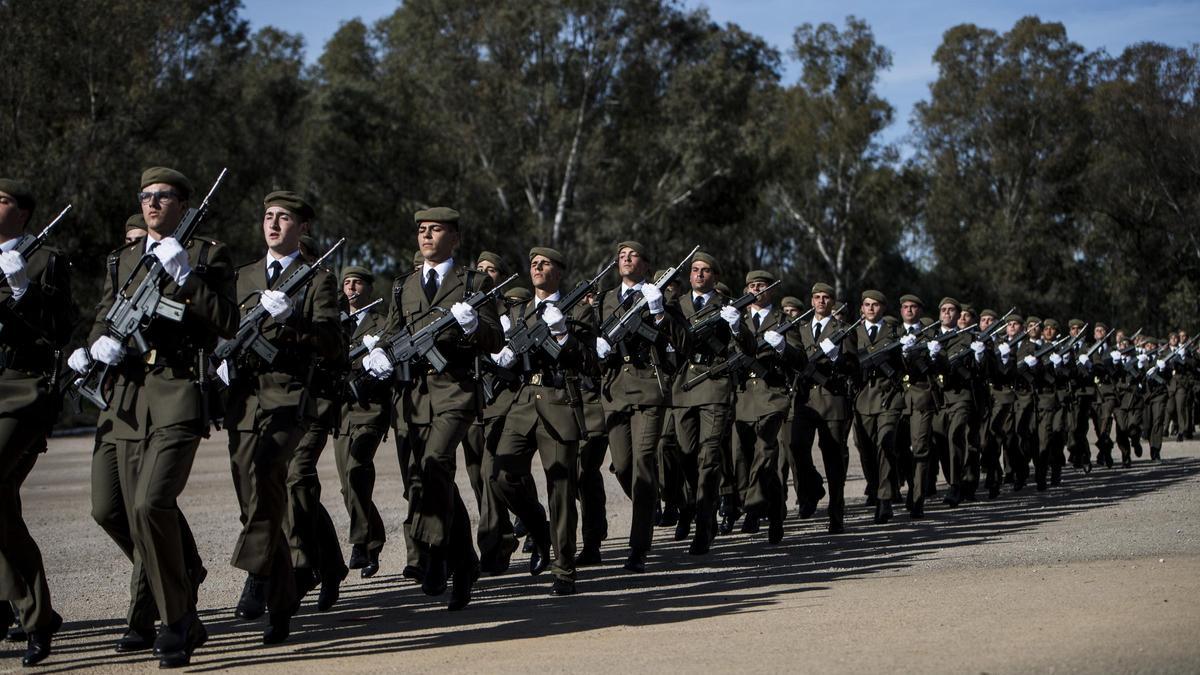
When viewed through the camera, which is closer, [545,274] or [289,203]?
[289,203]

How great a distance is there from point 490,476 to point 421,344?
1.40m

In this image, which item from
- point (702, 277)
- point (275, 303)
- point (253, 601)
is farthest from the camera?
point (702, 277)

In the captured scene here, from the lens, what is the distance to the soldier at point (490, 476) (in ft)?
32.6

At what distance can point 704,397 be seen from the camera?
11570 mm

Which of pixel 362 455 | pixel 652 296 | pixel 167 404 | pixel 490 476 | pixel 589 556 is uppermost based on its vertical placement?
pixel 652 296

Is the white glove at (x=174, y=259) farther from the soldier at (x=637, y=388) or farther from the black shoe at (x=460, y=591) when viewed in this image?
the soldier at (x=637, y=388)

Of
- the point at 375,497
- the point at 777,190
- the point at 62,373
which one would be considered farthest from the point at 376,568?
the point at 777,190

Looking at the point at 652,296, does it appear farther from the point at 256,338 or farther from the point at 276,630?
the point at 276,630

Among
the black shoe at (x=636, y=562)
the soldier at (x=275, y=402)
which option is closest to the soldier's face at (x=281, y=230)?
the soldier at (x=275, y=402)

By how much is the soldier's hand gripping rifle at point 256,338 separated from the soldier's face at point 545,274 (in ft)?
9.26

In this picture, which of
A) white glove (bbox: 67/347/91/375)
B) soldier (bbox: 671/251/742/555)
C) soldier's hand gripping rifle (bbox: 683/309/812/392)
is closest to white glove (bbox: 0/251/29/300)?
white glove (bbox: 67/347/91/375)

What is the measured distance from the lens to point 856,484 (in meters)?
19.0

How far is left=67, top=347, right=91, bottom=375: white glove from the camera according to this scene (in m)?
7.20

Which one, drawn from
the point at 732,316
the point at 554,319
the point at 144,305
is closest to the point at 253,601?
the point at 144,305
